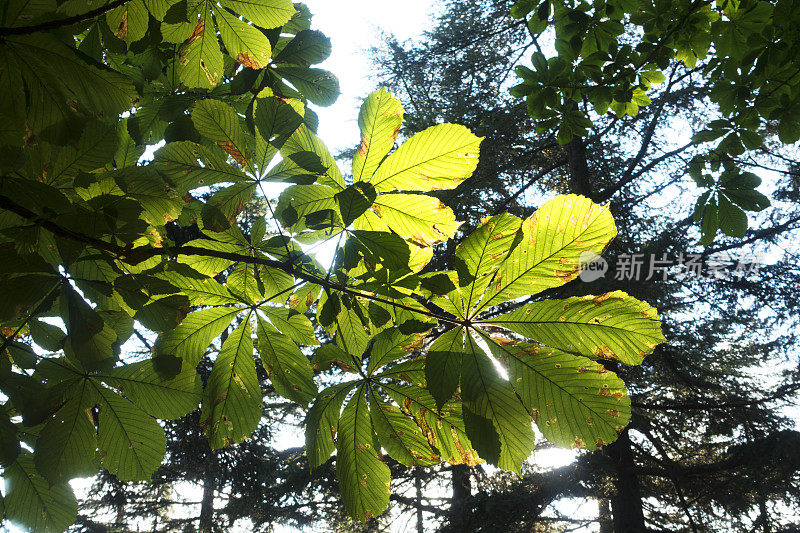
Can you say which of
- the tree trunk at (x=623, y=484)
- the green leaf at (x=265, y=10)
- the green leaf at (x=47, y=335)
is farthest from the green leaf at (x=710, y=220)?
the tree trunk at (x=623, y=484)

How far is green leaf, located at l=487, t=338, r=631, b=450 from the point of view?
69 cm

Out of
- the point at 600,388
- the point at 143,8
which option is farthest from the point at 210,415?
the point at 143,8

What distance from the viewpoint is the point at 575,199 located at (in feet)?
2.34

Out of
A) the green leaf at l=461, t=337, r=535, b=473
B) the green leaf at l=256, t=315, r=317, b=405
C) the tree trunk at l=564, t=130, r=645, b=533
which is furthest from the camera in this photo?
the tree trunk at l=564, t=130, r=645, b=533

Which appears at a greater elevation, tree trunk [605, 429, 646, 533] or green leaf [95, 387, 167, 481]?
tree trunk [605, 429, 646, 533]

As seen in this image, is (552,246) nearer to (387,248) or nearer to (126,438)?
(387,248)

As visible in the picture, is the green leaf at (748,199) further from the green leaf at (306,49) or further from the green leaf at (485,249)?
the green leaf at (306,49)

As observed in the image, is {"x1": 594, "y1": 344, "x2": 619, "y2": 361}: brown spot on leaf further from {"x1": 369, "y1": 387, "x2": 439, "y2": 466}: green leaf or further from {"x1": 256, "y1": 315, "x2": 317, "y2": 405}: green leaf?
{"x1": 256, "y1": 315, "x2": 317, "y2": 405}: green leaf

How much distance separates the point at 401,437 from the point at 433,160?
0.50 meters

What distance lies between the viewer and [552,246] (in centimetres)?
71

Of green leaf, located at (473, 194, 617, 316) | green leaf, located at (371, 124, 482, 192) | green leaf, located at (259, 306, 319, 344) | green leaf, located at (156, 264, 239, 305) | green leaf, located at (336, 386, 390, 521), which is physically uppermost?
green leaf, located at (371, 124, 482, 192)

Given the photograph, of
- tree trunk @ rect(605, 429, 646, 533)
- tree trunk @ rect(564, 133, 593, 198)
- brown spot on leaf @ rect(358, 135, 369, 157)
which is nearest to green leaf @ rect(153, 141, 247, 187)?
brown spot on leaf @ rect(358, 135, 369, 157)

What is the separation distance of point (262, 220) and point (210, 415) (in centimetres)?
39

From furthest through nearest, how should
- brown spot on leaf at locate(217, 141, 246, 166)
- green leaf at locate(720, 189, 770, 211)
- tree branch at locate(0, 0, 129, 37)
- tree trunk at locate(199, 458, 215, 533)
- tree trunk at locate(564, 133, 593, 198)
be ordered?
1. tree trunk at locate(199, 458, 215, 533)
2. tree trunk at locate(564, 133, 593, 198)
3. green leaf at locate(720, 189, 770, 211)
4. brown spot on leaf at locate(217, 141, 246, 166)
5. tree branch at locate(0, 0, 129, 37)
